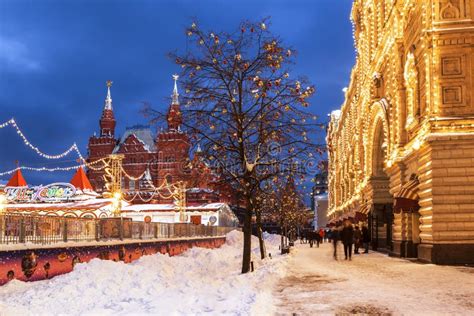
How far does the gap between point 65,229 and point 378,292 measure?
37.4ft

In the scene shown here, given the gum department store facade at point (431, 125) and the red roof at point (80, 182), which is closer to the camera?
the gum department store facade at point (431, 125)

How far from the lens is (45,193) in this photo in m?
52.6

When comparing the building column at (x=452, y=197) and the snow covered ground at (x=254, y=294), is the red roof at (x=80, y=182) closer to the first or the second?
the snow covered ground at (x=254, y=294)

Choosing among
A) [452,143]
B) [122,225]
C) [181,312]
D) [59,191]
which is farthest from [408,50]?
[59,191]

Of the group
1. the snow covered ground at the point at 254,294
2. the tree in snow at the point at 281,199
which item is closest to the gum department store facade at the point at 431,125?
the snow covered ground at the point at 254,294

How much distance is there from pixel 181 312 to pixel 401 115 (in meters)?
21.1

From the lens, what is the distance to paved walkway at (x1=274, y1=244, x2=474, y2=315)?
1030cm

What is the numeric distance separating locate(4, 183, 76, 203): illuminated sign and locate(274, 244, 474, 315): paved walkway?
37443mm

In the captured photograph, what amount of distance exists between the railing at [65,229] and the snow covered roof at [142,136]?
84.5m

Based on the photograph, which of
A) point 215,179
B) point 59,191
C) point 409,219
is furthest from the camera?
point 59,191

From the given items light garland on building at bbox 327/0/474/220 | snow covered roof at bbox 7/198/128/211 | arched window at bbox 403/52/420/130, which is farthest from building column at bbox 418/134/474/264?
snow covered roof at bbox 7/198/128/211

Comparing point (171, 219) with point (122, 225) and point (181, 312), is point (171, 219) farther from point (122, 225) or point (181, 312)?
point (181, 312)

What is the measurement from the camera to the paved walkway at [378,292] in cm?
1030

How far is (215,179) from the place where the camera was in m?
22.4
